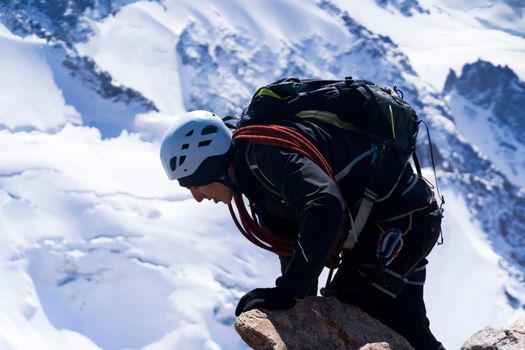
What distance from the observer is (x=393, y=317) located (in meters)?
6.39

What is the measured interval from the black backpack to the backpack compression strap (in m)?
0.18

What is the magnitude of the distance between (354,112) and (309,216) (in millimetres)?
1142

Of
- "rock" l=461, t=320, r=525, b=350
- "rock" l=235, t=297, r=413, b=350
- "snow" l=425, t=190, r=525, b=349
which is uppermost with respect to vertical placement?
"rock" l=461, t=320, r=525, b=350

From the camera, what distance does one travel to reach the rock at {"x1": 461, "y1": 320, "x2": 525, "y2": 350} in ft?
18.4

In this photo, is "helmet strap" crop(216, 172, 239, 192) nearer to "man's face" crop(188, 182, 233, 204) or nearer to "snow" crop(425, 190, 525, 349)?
"man's face" crop(188, 182, 233, 204)

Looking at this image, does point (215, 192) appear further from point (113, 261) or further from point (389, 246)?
point (113, 261)

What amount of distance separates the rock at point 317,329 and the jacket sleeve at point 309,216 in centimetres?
28

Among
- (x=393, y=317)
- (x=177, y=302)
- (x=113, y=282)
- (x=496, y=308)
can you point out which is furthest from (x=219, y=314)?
(x=393, y=317)

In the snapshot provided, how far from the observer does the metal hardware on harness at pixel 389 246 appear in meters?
5.98

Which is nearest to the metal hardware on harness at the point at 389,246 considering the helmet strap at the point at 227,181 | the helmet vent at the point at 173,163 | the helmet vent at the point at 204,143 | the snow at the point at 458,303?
the helmet strap at the point at 227,181

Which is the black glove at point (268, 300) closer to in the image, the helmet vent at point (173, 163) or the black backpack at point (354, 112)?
the black backpack at point (354, 112)

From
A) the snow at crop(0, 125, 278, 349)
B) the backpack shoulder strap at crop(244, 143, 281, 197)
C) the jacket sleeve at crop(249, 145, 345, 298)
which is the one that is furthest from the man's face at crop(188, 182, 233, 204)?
the snow at crop(0, 125, 278, 349)

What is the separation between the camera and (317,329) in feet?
18.4

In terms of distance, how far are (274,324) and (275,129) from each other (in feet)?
4.10
